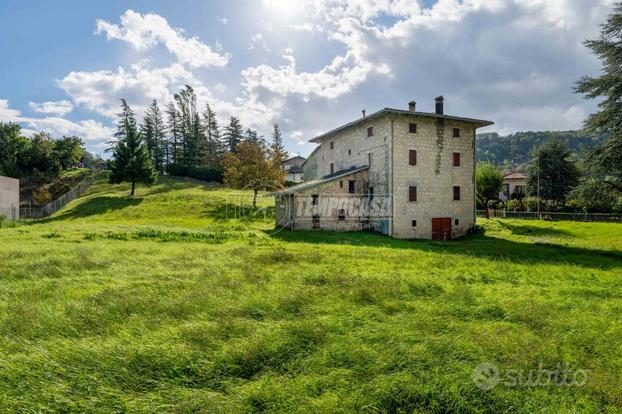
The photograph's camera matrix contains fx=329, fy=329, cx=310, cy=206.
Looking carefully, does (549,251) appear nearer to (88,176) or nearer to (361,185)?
(361,185)

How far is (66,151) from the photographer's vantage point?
50.8 m

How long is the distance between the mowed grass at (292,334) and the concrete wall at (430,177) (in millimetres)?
13055

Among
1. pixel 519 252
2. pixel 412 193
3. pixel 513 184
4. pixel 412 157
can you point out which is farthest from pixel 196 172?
pixel 513 184

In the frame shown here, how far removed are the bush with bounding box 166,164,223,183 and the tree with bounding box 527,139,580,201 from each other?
161 ft

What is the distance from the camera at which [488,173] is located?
40.1 m

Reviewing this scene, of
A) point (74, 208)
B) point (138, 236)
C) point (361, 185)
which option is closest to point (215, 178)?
point (74, 208)

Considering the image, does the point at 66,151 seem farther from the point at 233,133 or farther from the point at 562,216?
the point at 562,216

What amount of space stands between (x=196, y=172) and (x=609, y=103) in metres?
51.2

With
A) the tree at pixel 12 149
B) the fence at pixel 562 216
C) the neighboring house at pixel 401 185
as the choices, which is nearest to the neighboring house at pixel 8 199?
the tree at pixel 12 149

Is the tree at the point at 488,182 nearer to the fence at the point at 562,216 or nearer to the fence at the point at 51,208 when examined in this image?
the fence at the point at 562,216

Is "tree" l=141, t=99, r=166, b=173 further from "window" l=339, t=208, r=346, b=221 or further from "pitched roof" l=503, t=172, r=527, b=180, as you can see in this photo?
"pitched roof" l=503, t=172, r=527, b=180

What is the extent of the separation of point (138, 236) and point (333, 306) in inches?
547

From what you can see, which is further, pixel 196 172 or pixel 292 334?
pixel 196 172

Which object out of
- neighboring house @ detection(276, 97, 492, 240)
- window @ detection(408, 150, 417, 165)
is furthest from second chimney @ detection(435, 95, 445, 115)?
window @ detection(408, 150, 417, 165)
